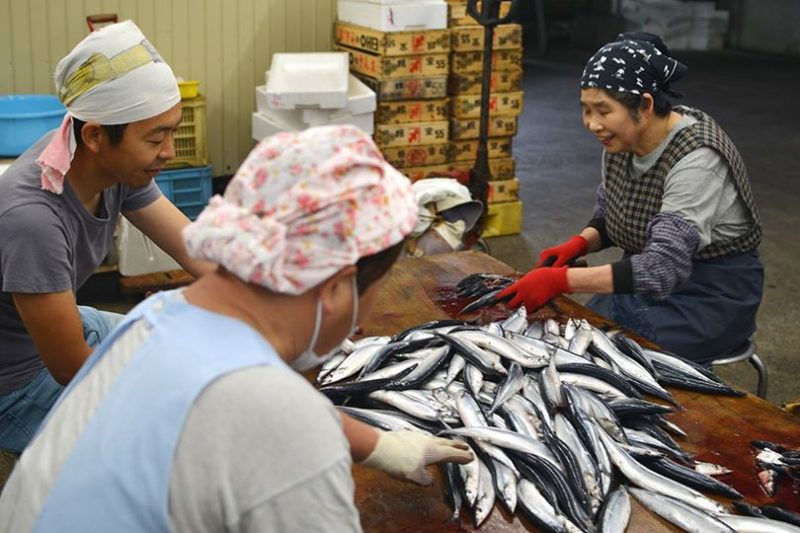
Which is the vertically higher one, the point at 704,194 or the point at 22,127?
the point at 704,194

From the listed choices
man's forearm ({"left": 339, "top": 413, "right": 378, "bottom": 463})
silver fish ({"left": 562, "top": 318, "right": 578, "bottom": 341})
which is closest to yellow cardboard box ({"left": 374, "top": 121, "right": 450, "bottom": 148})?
silver fish ({"left": 562, "top": 318, "right": 578, "bottom": 341})

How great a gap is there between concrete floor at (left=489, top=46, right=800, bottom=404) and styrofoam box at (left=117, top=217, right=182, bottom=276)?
2.56 meters

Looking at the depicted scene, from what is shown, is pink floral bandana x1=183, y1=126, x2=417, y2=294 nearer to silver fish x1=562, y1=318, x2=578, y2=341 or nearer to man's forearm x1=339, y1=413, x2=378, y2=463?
man's forearm x1=339, y1=413, x2=378, y2=463

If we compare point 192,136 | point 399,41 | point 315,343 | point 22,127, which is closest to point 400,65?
point 399,41

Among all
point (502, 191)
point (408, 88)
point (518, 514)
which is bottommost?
point (502, 191)

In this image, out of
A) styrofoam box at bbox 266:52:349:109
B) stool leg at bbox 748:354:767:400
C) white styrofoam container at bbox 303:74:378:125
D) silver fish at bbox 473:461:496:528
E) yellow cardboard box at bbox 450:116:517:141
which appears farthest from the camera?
yellow cardboard box at bbox 450:116:517:141

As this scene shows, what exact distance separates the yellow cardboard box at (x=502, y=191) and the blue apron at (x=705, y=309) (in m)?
3.76

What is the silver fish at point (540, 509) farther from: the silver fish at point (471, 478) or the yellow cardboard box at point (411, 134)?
the yellow cardboard box at point (411, 134)

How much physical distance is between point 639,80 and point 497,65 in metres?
3.66

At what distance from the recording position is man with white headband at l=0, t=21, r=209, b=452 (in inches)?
105

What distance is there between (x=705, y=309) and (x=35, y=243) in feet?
8.17

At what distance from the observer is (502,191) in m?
7.65

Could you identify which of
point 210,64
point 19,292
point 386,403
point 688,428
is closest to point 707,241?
point 688,428

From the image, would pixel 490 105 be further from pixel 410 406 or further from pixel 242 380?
pixel 242 380
